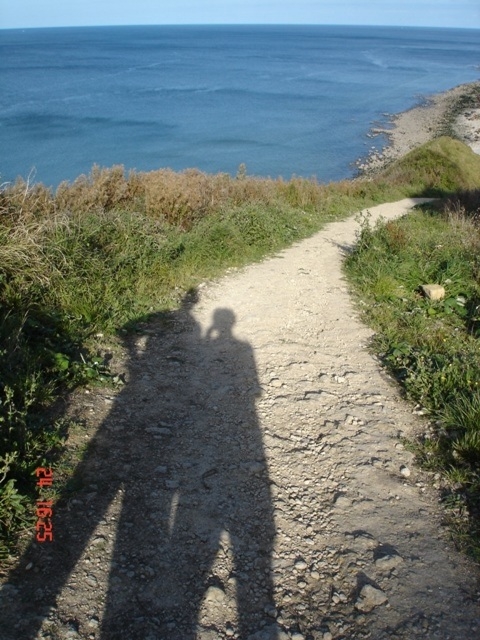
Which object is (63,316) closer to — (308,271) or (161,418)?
(161,418)

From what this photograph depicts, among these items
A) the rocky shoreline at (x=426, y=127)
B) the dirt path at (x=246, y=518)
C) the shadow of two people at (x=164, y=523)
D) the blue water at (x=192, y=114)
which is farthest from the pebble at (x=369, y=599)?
the rocky shoreline at (x=426, y=127)

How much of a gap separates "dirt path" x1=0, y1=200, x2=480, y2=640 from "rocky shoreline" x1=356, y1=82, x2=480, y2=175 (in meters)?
29.5

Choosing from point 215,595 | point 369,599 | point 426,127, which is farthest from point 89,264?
point 426,127

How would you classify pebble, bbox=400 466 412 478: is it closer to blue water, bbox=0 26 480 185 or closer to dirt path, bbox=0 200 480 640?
dirt path, bbox=0 200 480 640

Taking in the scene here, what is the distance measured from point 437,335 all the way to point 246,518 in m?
3.74

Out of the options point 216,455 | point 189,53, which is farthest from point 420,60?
point 216,455

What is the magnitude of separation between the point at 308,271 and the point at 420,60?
420 feet

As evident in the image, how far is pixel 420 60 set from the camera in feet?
374
